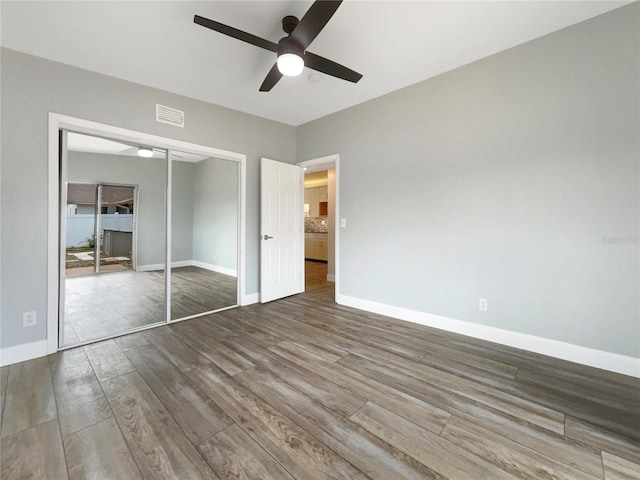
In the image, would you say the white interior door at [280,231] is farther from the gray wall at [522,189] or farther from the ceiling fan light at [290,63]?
the ceiling fan light at [290,63]

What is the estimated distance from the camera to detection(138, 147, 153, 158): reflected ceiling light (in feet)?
10.4

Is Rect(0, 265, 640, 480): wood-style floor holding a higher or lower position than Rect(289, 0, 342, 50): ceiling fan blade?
lower

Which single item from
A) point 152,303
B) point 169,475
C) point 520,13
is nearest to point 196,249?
point 152,303

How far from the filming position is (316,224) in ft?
29.7

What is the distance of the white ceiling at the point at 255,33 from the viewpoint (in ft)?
6.52

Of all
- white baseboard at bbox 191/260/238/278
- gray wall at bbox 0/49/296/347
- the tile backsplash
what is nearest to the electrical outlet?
gray wall at bbox 0/49/296/347

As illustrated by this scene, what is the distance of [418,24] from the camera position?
2148mm

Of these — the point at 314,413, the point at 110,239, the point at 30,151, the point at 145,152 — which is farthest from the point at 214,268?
the point at 314,413

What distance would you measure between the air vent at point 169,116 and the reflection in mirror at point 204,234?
450mm

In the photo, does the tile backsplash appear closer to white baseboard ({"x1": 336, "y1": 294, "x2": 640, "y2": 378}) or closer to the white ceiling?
white baseboard ({"x1": 336, "y1": 294, "x2": 640, "y2": 378})

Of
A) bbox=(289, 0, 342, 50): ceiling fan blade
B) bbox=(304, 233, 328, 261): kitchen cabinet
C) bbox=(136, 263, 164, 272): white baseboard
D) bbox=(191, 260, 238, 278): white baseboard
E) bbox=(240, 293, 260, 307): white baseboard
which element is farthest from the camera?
bbox=(304, 233, 328, 261): kitchen cabinet

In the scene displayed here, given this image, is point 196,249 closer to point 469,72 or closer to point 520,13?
point 469,72

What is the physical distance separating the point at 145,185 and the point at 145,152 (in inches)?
16.4

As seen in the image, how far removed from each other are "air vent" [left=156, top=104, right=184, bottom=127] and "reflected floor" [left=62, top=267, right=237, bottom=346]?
1.91 m
